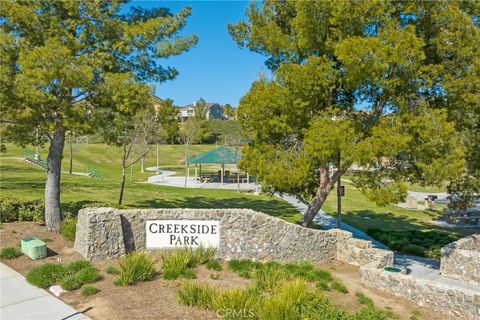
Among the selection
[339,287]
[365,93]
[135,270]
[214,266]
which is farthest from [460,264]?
[135,270]

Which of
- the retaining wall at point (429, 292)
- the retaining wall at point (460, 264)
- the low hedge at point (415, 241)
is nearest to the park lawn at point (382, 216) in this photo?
the low hedge at point (415, 241)

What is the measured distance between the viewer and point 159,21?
1268 cm

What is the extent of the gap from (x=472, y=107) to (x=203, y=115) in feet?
228

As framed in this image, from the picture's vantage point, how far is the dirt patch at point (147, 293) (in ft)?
25.9

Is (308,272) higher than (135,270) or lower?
lower

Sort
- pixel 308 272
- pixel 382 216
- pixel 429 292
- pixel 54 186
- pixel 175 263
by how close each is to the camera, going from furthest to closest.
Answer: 1. pixel 382 216
2. pixel 54 186
3. pixel 308 272
4. pixel 175 263
5. pixel 429 292

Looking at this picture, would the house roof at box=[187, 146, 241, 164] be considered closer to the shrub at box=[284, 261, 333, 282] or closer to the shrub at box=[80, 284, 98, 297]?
the shrub at box=[284, 261, 333, 282]

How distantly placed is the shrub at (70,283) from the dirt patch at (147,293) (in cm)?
16

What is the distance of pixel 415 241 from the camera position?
1748cm

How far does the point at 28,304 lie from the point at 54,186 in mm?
5900

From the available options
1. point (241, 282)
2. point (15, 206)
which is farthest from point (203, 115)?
point (241, 282)

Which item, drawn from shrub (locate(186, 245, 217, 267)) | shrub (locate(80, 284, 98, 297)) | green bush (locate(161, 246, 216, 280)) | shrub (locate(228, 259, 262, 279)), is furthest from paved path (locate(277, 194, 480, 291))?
shrub (locate(80, 284, 98, 297))

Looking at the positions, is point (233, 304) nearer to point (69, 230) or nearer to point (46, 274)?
point (46, 274)

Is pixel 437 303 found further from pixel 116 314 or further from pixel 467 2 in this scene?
pixel 467 2
